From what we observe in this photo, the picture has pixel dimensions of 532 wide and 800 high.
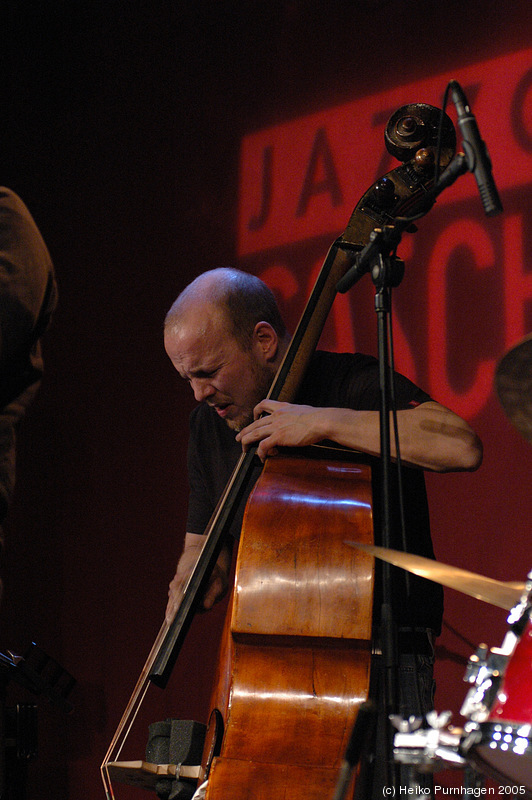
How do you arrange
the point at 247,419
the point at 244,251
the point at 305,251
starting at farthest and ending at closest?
the point at 244,251, the point at 305,251, the point at 247,419

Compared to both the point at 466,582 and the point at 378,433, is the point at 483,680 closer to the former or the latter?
the point at 466,582

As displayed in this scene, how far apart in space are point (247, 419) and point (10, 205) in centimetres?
100

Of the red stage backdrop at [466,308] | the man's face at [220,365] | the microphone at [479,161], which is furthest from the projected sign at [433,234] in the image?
the microphone at [479,161]

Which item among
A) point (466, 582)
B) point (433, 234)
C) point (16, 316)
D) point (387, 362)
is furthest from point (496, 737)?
point (433, 234)

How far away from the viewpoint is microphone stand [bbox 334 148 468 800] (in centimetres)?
130

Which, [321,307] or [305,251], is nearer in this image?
[321,307]

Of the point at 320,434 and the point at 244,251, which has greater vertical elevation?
the point at 244,251

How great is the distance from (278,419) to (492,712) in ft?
3.10

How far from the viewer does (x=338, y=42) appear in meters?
3.30

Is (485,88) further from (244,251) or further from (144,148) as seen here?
(144,148)

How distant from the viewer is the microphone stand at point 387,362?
51.3 inches

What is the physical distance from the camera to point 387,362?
145 cm

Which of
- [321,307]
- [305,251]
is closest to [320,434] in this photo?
[321,307]

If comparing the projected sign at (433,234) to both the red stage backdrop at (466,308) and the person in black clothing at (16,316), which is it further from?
the person in black clothing at (16,316)
